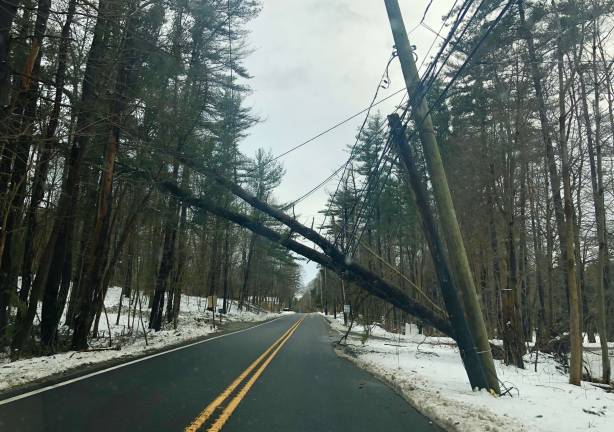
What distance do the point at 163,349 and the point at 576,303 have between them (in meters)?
12.3

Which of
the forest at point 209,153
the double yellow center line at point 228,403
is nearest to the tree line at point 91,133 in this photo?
the forest at point 209,153

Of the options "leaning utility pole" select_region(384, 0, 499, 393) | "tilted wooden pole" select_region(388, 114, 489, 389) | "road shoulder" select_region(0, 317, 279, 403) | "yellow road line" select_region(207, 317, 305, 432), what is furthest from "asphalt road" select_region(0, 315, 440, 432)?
"leaning utility pole" select_region(384, 0, 499, 393)

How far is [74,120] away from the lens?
461 inches

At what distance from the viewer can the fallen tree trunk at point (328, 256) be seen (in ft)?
35.7

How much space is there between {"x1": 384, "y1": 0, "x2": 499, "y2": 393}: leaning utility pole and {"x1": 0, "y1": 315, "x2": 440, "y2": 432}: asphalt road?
1930 millimetres

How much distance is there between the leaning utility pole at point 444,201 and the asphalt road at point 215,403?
1930 millimetres

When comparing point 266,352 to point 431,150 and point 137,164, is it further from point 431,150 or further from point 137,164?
point 431,150

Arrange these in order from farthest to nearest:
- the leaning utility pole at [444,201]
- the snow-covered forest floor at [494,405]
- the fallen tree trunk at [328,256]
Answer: the fallen tree trunk at [328,256]
the leaning utility pole at [444,201]
the snow-covered forest floor at [494,405]

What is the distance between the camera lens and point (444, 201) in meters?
8.99

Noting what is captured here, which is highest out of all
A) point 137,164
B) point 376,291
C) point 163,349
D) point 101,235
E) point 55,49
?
point 55,49

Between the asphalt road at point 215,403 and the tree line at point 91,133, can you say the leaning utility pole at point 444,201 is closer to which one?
the asphalt road at point 215,403

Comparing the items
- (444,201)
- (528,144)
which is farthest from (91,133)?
(528,144)

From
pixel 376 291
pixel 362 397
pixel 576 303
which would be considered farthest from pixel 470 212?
pixel 362 397

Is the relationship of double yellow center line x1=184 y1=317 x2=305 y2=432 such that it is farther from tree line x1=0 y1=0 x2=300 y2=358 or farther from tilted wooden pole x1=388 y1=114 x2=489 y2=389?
tree line x1=0 y1=0 x2=300 y2=358
